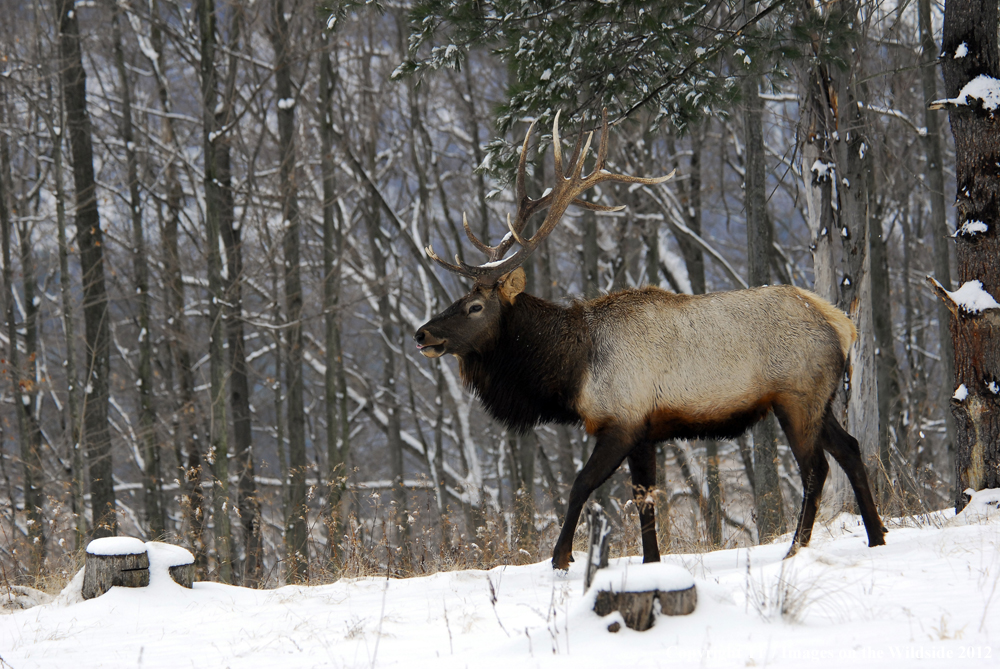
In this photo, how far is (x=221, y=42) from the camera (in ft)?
42.3

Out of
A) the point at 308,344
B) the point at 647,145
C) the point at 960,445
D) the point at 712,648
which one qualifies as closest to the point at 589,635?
the point at 712,648

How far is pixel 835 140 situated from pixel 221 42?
375 inches

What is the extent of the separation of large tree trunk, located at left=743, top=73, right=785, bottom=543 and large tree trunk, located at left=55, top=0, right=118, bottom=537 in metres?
8.75

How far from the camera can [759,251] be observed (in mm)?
10250

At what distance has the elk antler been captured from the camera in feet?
19.0

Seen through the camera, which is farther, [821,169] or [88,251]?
[88,251]

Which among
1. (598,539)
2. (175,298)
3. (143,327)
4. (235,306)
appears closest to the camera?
(598,539)

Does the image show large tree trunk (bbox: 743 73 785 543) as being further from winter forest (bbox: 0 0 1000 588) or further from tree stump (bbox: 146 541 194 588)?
tree stump (bbox: 146 541 194 588)

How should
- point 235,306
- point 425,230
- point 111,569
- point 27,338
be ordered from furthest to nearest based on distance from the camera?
point 425,230 → point 27,338 → point 235,306 → point 111,569

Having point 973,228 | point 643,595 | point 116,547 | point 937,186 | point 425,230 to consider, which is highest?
point 425,230

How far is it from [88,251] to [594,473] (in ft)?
32.0

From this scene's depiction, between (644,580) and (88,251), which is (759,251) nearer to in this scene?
(644,580)

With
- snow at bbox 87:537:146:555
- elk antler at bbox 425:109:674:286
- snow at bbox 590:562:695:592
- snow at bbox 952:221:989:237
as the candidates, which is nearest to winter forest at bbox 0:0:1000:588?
snow at bbox 952:221:989:237

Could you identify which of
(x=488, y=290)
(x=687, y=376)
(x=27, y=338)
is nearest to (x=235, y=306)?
(x=27, y=338)
